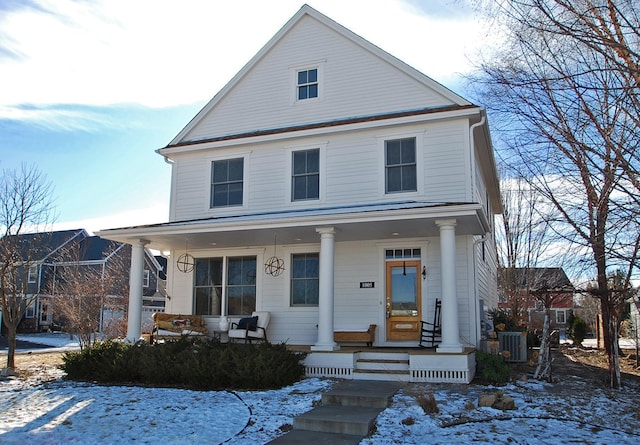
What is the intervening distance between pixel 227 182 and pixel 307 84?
10.5 feet

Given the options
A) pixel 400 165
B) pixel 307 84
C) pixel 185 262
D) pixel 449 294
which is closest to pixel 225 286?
pixel 185 262

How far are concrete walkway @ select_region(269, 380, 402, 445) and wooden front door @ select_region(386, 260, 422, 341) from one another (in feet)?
9.17

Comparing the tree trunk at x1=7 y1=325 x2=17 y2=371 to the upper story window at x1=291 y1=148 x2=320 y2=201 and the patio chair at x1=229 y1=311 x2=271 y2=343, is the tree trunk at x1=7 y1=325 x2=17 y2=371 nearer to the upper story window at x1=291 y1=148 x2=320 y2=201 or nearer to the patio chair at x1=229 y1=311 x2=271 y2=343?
the patio chair at x1=229 y1=311 x2=271 y2=343

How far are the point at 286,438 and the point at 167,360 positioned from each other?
13.3 ft

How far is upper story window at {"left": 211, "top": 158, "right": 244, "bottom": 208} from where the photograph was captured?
45.2 feet

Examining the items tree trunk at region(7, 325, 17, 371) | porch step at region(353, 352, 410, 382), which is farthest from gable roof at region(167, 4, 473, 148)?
tree trunk at region(7, 325, 17, 371)

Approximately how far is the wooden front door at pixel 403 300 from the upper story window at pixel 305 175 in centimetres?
257

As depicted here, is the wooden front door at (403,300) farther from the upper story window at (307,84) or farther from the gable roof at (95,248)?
the gable roof at (95,248)

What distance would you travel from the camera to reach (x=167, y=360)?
32.2 feet

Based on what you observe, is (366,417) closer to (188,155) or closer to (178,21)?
(178,21)

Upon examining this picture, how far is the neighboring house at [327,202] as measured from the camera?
11.0 metres

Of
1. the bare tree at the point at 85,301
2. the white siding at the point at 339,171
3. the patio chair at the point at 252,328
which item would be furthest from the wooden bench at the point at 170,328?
the white siding at the point at 339,171

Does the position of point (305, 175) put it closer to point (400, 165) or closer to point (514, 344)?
point (400, 165)

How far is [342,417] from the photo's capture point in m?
7.08
